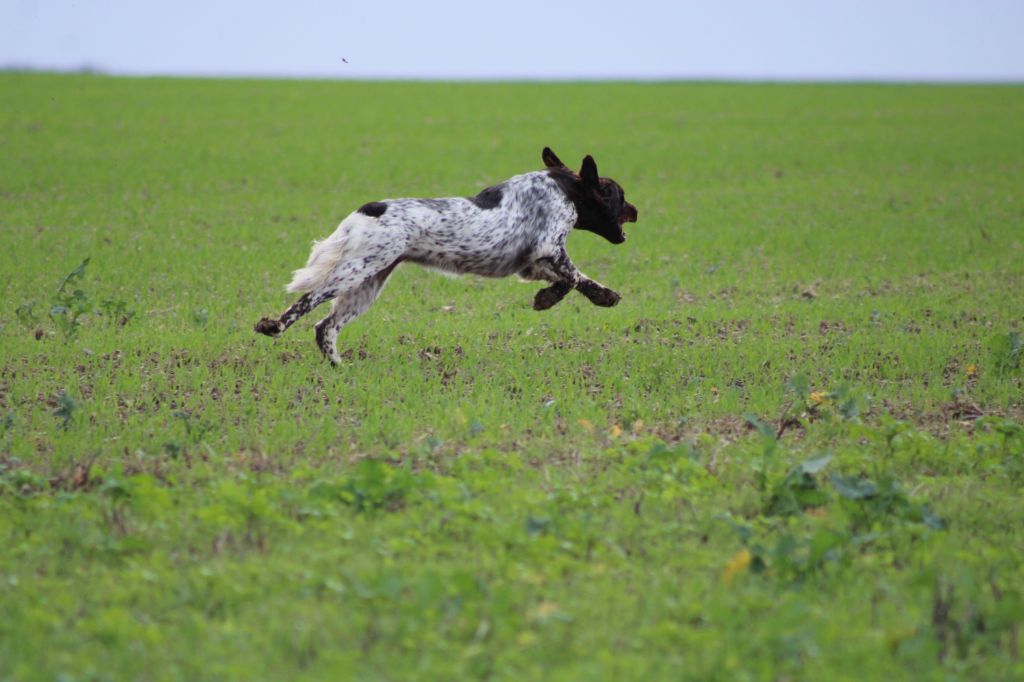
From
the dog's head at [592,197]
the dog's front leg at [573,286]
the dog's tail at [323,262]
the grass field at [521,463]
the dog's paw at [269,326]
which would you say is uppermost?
the dog's head at [592,197]

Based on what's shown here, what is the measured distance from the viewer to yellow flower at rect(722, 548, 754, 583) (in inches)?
195

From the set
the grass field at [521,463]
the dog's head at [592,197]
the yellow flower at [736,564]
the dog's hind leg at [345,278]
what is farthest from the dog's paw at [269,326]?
the yellow flower at [736,564]

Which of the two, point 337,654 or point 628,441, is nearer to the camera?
point 337,654

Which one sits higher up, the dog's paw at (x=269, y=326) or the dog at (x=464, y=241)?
the dog at (x=464, y=241)

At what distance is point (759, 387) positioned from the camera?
8.14 m

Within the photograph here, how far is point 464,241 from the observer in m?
8.78

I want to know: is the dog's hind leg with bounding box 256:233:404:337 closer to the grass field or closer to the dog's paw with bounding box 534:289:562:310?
the grass field

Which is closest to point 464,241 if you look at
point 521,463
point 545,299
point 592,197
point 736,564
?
point 545,299

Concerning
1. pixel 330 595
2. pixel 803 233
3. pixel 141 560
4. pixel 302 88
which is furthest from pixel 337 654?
pixel 302 88

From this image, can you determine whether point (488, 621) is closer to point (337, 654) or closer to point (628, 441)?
point (337, 654)

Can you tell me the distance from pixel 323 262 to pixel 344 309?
43 centimetres

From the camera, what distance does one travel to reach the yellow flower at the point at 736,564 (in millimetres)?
4943

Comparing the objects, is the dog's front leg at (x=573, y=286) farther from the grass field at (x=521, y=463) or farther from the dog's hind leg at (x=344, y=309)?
the dog's hind leg at (x=344, y=309)

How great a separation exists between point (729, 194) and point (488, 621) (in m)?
16.8
